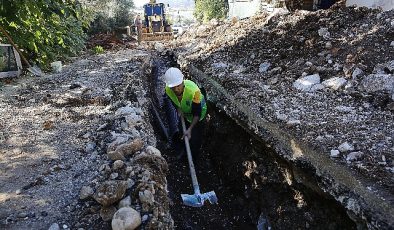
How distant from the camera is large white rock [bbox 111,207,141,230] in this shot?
2314 mm

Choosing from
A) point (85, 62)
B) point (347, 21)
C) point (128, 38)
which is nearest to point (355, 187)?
point (347, 21)

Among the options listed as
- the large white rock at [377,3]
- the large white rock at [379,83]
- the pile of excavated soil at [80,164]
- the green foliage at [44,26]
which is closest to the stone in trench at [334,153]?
the large white rock at [379,83]

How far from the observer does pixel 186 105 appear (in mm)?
4379

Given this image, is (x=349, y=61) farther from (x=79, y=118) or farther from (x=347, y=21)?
(x=79, y=118)

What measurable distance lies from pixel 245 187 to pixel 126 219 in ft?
6.90

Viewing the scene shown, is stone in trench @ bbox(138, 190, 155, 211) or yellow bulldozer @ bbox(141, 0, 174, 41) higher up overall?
yellow bulldozer @ bbox(141, 0, 174, 41)

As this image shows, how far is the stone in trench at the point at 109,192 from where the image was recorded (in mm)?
2502

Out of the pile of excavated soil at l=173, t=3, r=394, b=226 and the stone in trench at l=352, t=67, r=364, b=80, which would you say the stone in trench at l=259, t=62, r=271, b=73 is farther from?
the stone in trench at l=352, t=67, r=364, b=80

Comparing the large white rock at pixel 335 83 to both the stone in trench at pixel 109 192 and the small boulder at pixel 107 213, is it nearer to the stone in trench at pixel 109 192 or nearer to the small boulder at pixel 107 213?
the stone in trench at pixel 109 192

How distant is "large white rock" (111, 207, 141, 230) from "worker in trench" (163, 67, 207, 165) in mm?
1857

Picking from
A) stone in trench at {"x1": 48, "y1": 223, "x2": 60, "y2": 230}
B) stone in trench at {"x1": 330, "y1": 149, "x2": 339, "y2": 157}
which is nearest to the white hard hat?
stone in trench at {"x1": 330, "y1": 149, "x2": 339, "y2": 157}

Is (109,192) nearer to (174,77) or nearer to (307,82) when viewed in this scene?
(174,77)

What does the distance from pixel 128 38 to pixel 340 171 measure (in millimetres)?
15409

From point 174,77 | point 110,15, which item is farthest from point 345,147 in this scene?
point 110,15
